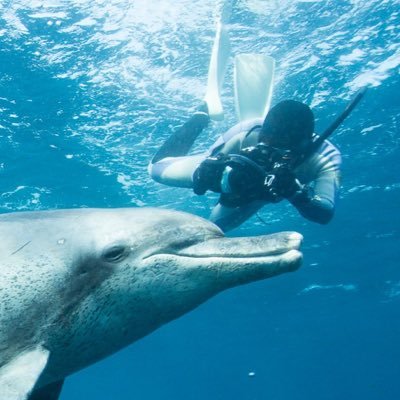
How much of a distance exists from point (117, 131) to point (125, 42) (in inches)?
162

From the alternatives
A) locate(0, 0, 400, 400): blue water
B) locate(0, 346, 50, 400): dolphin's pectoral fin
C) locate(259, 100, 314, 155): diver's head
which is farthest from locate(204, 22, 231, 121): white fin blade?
locate(0, 346, 50, 400): dolphin's pectoral fin

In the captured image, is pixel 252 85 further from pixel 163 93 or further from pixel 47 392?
pixel 47 392

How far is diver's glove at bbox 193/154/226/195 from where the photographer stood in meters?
6.69

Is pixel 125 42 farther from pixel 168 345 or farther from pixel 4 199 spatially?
pixel 168 345

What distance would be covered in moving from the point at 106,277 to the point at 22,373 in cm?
82

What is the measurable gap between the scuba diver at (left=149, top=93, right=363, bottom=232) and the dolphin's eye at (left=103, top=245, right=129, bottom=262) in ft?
10.3

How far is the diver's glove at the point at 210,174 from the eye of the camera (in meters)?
6.69

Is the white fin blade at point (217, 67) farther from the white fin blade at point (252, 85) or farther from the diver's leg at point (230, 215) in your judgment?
the diver's leg at point (230, 215)

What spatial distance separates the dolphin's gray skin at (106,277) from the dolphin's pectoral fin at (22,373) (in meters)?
0.03

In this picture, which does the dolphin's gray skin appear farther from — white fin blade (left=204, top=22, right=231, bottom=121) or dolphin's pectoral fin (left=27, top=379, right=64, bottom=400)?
white fin blade (left=204, top=22, right=231, bottom=121)

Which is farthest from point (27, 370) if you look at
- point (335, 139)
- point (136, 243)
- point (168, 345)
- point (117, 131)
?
point (168, 345)

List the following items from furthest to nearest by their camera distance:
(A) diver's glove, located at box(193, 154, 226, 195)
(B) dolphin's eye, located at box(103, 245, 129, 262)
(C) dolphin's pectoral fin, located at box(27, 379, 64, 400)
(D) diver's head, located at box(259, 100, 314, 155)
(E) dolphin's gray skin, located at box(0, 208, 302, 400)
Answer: (D) diver's head, located at box(259, 100, 314, 155) < (A) diver's glove, located at box(193, 154, 226, 195) < (C) dolphin's pectoral fin, located at box(27, 379, 64, 400) < (B) dolphin's eye, located at box(103, 245, 129, 262) < (E) dolphin's gray skin, located at box(0, 208, 302, 400)

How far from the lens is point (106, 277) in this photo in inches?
124

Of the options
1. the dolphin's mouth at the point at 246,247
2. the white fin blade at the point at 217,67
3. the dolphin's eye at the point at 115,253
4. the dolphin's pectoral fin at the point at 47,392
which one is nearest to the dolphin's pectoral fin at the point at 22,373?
the dolphin's eye at the point at 115,253
